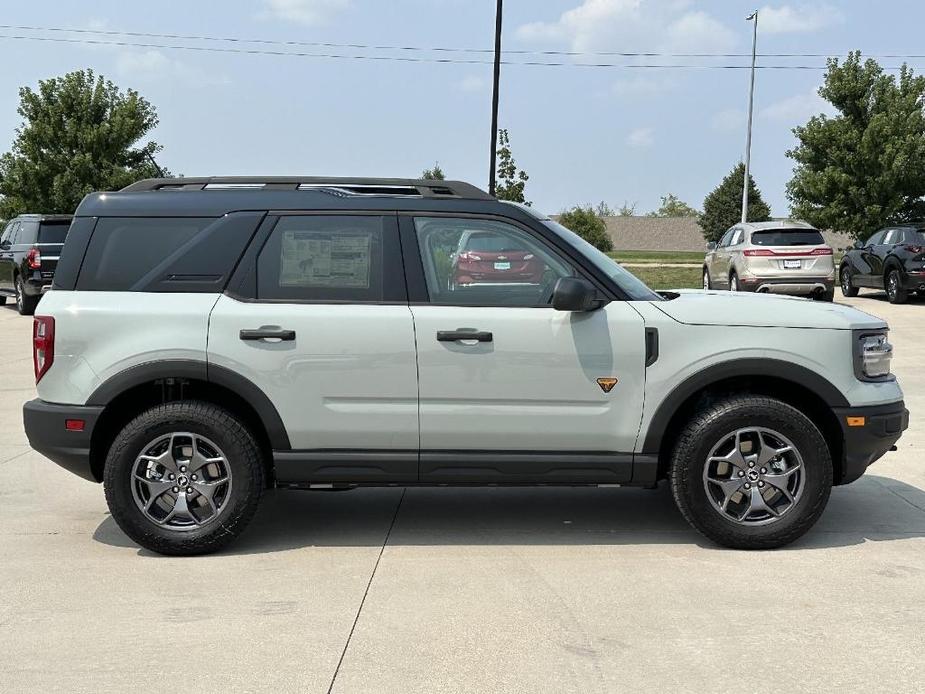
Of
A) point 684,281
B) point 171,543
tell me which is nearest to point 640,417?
point 171,543

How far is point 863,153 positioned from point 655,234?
5071 centimetres

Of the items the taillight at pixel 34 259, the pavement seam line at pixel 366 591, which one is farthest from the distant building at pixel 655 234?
the pavement seam line at pixel 366 591

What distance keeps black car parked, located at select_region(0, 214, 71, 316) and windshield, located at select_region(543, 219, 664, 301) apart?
52.3 ft

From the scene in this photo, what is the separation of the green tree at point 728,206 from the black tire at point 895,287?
155ft

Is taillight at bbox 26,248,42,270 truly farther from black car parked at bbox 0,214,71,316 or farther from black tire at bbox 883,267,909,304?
black tire at bbox 883,267,909,304

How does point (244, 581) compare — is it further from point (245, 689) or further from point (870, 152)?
point (870, 152)

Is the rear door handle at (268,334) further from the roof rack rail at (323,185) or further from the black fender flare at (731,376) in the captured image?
the black fender flare at (731,376)

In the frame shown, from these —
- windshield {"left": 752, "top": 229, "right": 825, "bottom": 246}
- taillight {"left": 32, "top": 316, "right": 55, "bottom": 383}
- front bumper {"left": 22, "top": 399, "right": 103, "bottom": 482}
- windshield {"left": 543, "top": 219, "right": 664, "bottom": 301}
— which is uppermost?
windshield {"left": 752, "top": 229, "right": 825, "bottom": 246}

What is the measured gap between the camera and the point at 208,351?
5.30 m

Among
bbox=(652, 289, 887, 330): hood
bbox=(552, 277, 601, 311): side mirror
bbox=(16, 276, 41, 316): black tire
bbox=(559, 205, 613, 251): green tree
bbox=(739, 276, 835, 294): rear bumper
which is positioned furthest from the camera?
bbox=(559, 205, 613, 251): green tree

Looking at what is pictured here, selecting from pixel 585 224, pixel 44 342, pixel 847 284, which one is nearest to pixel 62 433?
pixel 44 342

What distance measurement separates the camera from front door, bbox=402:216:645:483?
5.28 metres

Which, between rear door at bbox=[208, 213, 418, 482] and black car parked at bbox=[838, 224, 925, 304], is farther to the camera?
black car parked at bbox=[838, 224, 925, 304]

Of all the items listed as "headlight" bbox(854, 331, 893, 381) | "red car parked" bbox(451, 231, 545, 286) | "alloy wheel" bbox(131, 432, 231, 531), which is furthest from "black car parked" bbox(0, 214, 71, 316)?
"headlight" bbox(854, 331, 893, 381)
